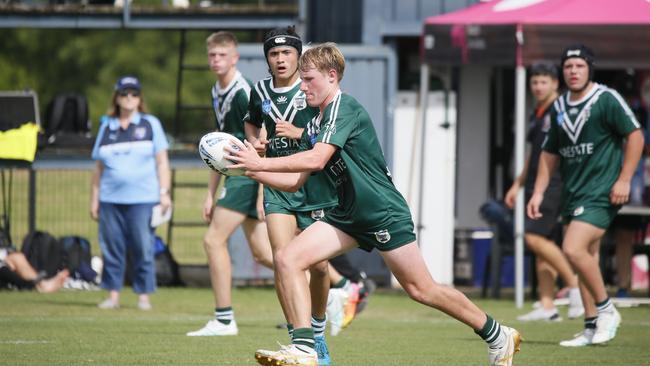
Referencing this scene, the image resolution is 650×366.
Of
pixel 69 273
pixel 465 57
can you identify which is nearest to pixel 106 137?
pixel 69 273

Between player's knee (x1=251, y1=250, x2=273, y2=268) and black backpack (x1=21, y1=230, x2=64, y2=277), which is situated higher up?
player's knee (x1=251, y1=250, x2=273, y2=268)

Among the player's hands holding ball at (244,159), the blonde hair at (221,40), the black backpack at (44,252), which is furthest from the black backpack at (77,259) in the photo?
the player's hands holding ball at (244,159)

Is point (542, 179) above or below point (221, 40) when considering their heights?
below

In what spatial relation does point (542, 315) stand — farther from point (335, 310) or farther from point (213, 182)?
point (213, 182)

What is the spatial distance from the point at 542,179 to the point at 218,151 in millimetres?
4056

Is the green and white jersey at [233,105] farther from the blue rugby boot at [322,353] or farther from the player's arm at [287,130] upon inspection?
the blue rugby boot at [322,353]

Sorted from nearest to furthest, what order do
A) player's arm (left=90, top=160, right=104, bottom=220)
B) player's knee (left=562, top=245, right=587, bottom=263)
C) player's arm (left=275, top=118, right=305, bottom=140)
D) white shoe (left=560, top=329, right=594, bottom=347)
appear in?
player's arm (left=275, top=118, right=305, bottom=140) → player's knee (left=562, top=245, right=587, bottom=263) → white shoe (left=560, top=329, right=594, bottom=347) → player's arm (left=90, top=160, right=104, bottom=220)

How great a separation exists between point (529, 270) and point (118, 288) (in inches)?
221

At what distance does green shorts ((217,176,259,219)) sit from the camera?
10.8 metres

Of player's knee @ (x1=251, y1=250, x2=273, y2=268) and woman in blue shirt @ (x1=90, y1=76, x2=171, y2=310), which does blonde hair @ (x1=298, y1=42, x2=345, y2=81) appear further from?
woman in blue shirt @ (x1=90, y1=76, x2=171, y2=310)

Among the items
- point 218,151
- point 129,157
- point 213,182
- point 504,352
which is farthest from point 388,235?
point 129,157

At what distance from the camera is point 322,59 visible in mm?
7938

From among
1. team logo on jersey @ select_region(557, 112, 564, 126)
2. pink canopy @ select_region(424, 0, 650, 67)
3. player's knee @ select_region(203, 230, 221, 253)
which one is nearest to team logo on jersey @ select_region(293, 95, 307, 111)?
player's knee @ select_region(203, 230, 221, 253)

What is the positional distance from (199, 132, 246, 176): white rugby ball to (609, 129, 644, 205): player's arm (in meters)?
3.89
